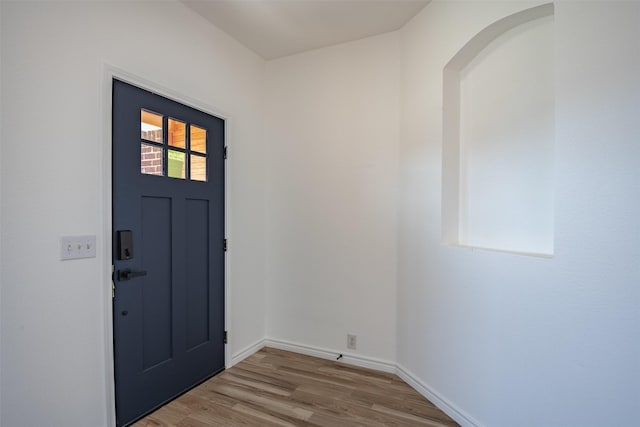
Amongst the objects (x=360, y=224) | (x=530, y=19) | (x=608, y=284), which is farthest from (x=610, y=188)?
(x=360, y=224)

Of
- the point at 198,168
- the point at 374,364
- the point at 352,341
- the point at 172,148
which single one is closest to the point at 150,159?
the point at 172,148

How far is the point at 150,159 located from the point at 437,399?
262cm

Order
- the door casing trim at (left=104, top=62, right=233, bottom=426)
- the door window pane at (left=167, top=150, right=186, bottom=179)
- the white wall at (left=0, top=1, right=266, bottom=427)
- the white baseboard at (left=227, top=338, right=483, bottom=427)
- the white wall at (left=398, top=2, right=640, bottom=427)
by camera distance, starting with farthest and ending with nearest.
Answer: the door window pane at (left=167, top=150, right=186, bottom=179) < the white baseboard at (left=227, top=338, right=483, bottom=427) < the door casing trim at (left=104, top=62, right=233, bottom=426) < the white wall at (left=0, top=1, right=266, bottom=427) < the white wall at (left=398, top=2, right=640, bottom=427)

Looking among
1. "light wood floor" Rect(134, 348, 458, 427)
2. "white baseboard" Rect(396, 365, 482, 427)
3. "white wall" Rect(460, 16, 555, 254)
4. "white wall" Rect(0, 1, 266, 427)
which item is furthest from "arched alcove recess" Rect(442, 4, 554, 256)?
"white wall" Rect(0, 1, 266, 427)

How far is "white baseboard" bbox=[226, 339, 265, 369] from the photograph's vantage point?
2.75 metres

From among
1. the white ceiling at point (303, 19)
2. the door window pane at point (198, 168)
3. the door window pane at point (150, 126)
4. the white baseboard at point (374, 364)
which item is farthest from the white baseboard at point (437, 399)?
the white ceiling at point (303, 19)

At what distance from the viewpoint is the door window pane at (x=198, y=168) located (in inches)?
95.7

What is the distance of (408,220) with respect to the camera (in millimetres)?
2506

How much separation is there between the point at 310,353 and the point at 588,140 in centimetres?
268

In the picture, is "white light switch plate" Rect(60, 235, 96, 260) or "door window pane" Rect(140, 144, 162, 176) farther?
"door window pane" Rect(140, 144, 162, 176)

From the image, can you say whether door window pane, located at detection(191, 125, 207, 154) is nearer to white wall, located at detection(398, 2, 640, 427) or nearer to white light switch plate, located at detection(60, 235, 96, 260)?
white light switch plate, located at detection(60, 235, 96, 260)

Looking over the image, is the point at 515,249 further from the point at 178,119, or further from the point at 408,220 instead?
the point at 178,119

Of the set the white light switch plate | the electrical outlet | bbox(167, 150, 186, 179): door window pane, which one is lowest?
the electrical outlet

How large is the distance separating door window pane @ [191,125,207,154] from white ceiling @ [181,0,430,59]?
0.90 metres
